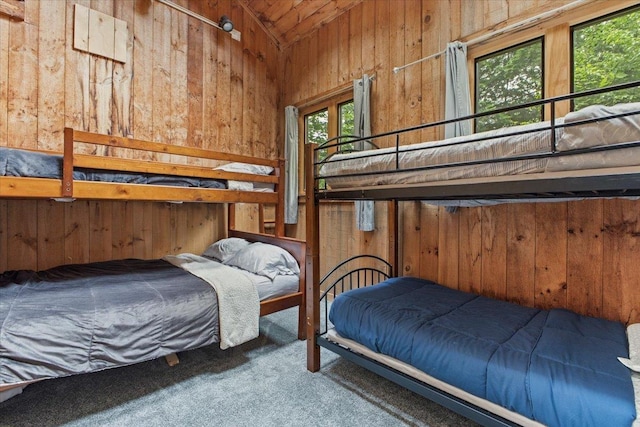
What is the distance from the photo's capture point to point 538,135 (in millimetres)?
1174

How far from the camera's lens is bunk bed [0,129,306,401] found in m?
1.49

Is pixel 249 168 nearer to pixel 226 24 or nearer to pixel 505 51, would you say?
pixel 226 24

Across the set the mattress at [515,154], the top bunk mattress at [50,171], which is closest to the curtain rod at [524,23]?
the mattress at [515,154]

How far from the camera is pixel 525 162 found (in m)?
1.20

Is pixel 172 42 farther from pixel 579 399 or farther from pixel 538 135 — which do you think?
pixel 579 399

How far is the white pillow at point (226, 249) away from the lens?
2.92m

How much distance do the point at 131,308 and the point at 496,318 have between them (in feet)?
6.48

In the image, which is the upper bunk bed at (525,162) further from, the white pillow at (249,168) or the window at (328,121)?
the window at (328,121)

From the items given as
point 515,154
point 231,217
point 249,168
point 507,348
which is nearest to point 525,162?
point 515,154

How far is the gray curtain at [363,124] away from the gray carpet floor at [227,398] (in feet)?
4.06

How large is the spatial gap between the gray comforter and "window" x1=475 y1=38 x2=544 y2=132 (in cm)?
239

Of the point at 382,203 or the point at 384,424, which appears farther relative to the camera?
the point at 382,203

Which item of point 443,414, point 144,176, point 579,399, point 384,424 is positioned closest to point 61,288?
point 144,176

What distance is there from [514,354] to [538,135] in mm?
871
